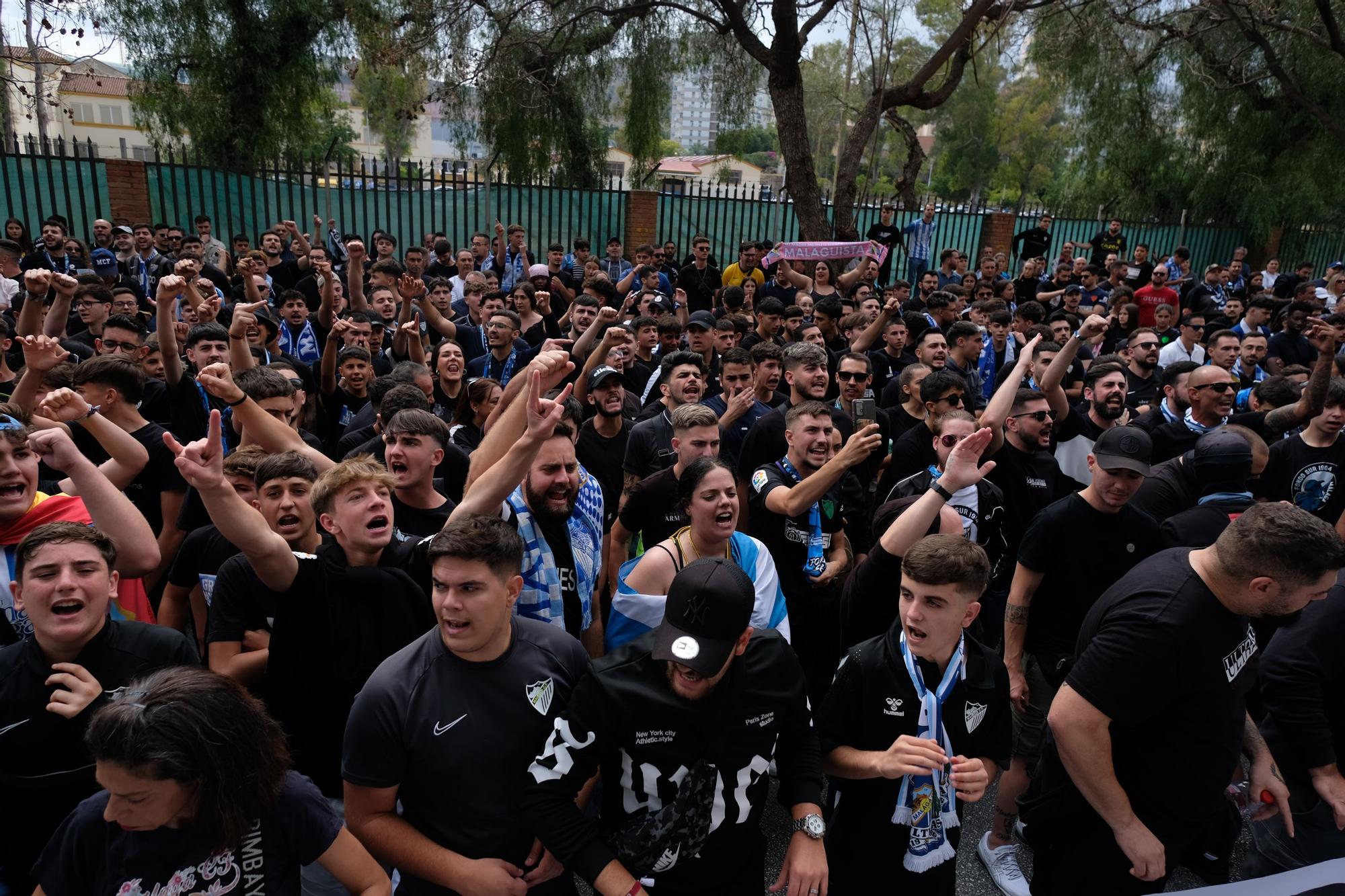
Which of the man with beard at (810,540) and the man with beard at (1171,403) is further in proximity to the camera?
the man with beard at (1171,403)

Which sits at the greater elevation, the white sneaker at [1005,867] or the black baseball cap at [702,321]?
the black baseball cap at [702,321]

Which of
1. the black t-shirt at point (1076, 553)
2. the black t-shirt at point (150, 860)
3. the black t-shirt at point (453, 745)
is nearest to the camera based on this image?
the black t-shirt at point (150, 860)

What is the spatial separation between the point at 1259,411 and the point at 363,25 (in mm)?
17987

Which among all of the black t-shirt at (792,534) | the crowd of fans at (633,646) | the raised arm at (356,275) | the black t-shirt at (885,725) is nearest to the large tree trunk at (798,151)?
the raised arm at (356,275)

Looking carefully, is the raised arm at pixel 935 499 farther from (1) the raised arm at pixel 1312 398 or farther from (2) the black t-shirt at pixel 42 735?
(1) the raised arm at pixel 1312 398

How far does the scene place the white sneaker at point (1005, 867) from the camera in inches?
148

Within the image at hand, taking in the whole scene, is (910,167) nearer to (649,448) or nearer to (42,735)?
(649,448)

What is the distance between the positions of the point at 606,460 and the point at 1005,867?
305 centimetres

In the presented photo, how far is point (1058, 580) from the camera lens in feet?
13.1

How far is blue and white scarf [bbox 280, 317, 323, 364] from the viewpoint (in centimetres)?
743

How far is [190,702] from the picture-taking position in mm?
2062

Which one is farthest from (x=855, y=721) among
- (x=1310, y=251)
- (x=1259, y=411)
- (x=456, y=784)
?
(x=1310, y=251)

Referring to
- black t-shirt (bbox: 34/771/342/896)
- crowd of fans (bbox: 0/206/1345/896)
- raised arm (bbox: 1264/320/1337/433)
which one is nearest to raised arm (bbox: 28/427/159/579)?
crowd of fans (bbox: 0/206/1345/896)

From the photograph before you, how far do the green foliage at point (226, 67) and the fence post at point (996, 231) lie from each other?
15.4 meters
